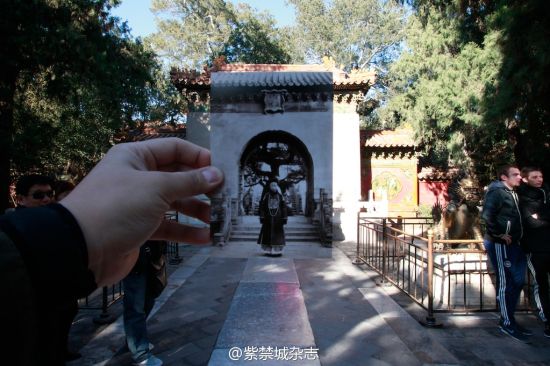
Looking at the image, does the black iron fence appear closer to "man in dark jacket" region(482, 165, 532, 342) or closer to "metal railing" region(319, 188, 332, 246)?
"man in dark jacket" region(482, 165, 532, 342)

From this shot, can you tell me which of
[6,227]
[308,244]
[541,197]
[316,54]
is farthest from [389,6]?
[6,227]

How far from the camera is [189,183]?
1213 mm

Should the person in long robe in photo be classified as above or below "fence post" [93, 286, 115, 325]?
above

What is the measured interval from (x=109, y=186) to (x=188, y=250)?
9.69 meters

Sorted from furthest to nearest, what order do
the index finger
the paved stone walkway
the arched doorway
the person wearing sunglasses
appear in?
the arched doorway, the paved stone walkway, the person wearing sunglasses, the index finger

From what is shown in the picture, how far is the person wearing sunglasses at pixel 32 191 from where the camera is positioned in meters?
3.36

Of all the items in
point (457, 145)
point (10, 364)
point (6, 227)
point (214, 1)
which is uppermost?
point (214, 1)

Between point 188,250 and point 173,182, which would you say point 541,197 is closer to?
point 173,182

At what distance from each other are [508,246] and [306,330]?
249cm

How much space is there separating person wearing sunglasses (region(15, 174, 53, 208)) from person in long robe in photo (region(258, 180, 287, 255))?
648 cm

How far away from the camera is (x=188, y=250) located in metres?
10.4

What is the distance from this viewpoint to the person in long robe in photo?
958cm

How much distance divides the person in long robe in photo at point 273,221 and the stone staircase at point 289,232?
2.60 meters

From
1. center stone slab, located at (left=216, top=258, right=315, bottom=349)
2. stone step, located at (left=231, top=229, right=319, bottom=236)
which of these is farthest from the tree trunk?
stone step, located at (left=231, top=229, right=319, bottom=236)
